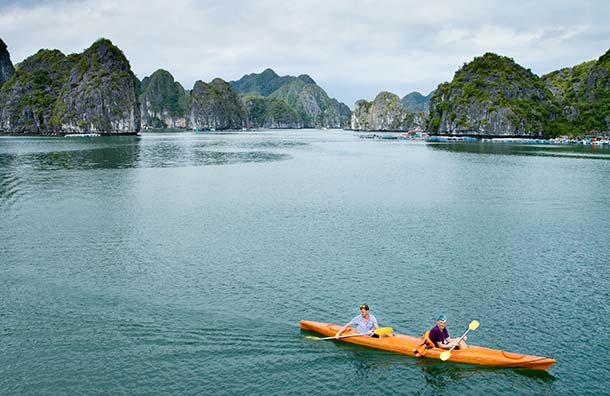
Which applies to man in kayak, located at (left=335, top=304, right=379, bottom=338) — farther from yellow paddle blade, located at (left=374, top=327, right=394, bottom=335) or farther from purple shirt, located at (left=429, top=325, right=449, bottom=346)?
purple shirt, located at (left=429, top=325, right=449, bottom=346)

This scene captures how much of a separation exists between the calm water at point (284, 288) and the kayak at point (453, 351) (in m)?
0.40

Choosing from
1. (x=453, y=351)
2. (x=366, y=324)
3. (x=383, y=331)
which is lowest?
(x=453, y=351)

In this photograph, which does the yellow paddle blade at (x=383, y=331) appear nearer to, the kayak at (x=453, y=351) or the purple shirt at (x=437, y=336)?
the kayak at (x=453, y=351)

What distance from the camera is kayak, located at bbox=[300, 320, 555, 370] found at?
1953 centimetres

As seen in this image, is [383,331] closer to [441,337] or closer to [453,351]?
[441,337]

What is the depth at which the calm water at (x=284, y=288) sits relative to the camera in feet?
63.8

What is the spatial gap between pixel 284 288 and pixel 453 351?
35.5ft

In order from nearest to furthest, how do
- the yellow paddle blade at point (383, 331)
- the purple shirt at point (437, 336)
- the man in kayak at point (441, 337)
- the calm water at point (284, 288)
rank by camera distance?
the calm water at point (284, 288)
the man in kayak at point (441, 337)
the purple shirt at point (437, 336)
the yellow paddle blade at point (383, 331)

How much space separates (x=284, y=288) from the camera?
2812cm

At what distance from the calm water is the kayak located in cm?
40

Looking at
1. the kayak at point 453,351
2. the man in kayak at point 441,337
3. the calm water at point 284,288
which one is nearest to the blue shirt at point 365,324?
the kayak at point 453,351

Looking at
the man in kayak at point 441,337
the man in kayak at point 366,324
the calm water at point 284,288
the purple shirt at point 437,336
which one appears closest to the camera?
the calm water at point 284,288

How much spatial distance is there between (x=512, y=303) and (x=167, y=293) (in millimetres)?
19215

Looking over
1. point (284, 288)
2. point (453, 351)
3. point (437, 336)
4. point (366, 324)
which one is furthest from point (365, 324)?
point (284, 288)
